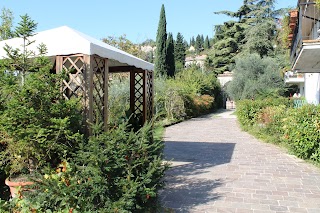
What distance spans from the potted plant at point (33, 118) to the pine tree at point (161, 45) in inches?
1038

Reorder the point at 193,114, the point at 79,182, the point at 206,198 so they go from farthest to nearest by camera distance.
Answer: the point at 193,114, the point at 206,198, the point at 79,182

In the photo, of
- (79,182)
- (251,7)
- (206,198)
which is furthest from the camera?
(251,7)

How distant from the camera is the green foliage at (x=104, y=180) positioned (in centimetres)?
294

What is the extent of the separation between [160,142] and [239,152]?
4.76 m

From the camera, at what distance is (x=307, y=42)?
8109mm

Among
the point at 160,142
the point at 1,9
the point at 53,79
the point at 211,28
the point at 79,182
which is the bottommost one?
the point at 79,182

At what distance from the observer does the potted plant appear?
3.40m

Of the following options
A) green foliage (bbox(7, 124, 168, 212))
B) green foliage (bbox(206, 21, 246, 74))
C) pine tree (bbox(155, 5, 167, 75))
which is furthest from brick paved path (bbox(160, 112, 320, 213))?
green foliage (bbox(206, 21, 246, 74))

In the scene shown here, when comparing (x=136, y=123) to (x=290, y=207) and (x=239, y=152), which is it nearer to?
(x=239, y=152)

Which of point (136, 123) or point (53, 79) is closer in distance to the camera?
point (53, 79)

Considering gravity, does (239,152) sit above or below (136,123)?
below

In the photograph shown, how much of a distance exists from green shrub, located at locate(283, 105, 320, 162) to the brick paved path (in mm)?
304

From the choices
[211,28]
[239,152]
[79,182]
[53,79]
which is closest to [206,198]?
[79,182]

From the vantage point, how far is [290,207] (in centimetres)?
384
